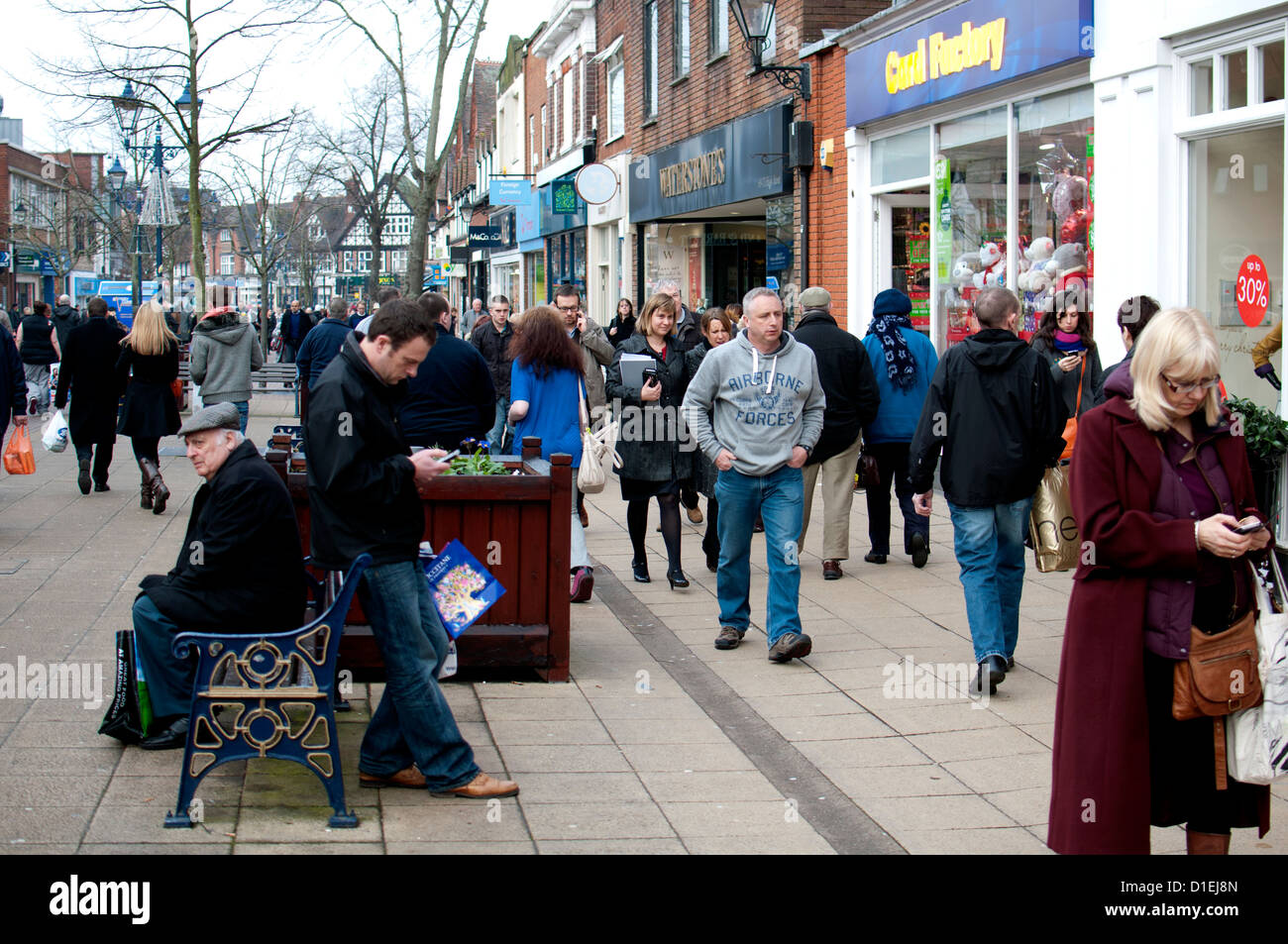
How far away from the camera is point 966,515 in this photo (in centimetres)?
654

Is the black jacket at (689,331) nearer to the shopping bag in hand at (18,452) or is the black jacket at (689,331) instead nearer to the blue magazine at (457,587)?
the shopping bag in hand at (18,452)

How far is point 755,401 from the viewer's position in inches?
275

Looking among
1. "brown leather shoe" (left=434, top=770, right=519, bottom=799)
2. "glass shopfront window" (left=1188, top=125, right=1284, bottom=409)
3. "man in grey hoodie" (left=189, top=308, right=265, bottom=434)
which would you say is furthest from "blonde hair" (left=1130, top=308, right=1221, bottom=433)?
"man in grey hoodie" (left=189, top=308, right=265, bottom=434)

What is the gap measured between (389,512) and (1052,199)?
781 centimetres

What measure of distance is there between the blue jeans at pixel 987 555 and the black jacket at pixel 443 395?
113 inches

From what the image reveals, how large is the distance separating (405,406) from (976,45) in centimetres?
619

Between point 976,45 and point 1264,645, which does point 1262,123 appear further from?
point 1264,645

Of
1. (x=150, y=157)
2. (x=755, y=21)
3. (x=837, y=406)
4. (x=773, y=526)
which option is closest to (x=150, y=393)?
(x=837, y=406)

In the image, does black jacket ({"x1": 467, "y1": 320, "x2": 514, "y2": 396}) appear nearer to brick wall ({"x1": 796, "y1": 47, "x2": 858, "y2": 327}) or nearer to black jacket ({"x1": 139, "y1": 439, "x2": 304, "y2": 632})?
brick wall ({"x1": 796, "y1": 47, "x2": 858, "y2": 327})

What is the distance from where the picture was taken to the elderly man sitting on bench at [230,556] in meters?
5.04

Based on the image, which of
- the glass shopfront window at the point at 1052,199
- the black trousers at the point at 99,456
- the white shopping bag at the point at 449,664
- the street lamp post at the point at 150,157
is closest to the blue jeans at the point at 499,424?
the black trousers at the point at 99,456

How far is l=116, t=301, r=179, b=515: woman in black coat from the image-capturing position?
1175 centimetres

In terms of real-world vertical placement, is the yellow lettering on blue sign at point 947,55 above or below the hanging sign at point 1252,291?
above

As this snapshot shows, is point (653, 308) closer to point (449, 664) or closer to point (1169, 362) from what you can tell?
point (449, 664)
